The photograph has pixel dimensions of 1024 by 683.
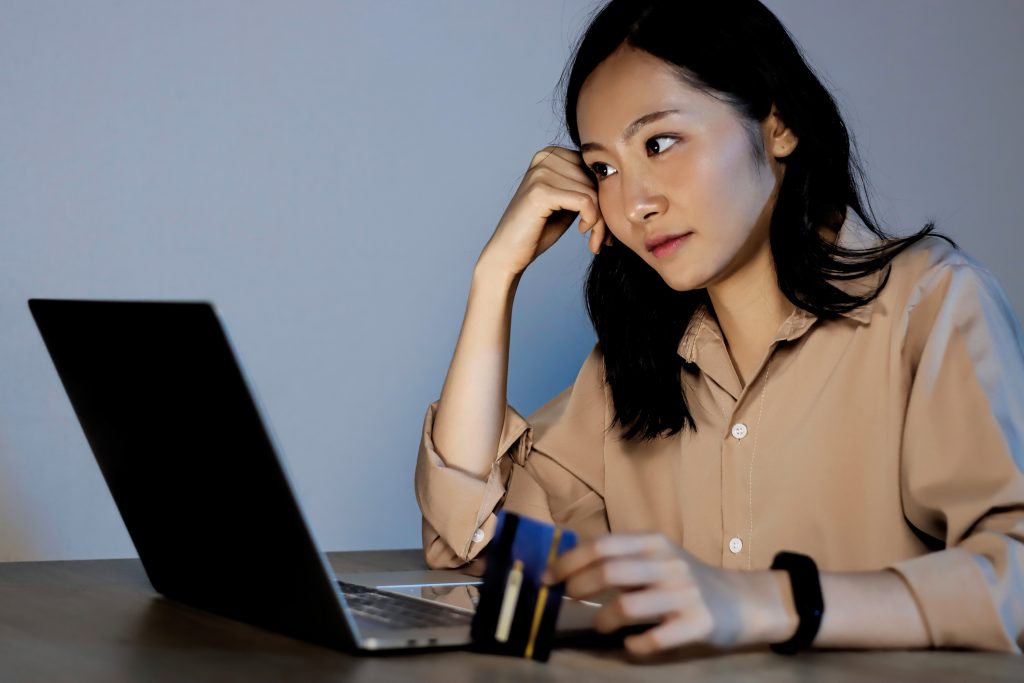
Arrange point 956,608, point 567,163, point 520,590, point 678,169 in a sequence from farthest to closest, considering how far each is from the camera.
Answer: point 567,163
point 678,169
point 956,608
point 520,590

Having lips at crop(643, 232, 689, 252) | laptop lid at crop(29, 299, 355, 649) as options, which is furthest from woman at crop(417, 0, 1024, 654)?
laptop lid at crop(29, 299, 355, 649)

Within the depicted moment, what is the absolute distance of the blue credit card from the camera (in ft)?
2.49

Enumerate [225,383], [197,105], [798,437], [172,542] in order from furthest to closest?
[197,105]
[798,437]
[172,542]
[225,383]

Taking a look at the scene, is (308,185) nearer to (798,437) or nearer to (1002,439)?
(798,437)

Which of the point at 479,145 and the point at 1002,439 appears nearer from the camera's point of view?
the point at 1002,439

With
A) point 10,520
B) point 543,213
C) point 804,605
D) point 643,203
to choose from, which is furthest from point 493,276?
point 10,520

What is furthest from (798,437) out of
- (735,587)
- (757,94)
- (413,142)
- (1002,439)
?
(413,142)

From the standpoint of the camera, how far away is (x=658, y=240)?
1342 mm

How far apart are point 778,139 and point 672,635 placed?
80cm

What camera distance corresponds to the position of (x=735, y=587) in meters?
0.81

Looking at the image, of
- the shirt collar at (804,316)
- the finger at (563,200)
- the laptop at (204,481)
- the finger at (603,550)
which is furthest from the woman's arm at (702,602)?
the finger at (563,200)

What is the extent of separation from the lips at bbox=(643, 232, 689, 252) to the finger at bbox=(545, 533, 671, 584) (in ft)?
1.99

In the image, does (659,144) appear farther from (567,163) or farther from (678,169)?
→ (567,163)

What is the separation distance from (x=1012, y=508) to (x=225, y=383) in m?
0.71
